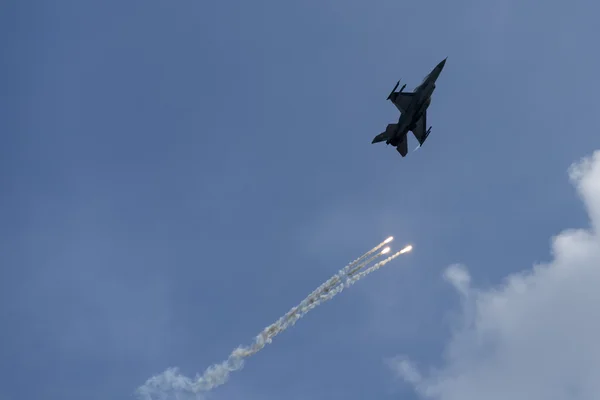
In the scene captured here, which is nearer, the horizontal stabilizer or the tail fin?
the horizontal stabilizer

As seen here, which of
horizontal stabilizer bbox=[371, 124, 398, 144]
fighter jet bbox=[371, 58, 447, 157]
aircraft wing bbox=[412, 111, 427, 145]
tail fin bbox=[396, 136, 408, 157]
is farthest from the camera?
aircraft wing bbox=[412, 111, 427, 145]

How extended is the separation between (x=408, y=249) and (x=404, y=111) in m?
22.8

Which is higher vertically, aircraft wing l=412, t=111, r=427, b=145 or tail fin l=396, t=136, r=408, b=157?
aircraft wing l=412, t=111, r=427, b=145

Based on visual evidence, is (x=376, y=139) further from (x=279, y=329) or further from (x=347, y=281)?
(x=279, y=329)

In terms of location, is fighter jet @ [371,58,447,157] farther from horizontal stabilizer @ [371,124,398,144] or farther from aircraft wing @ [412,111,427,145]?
aircraft wing @ [412,111,427,145]

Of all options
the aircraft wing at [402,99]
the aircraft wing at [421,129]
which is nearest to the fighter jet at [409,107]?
the aircraft wing at [402,99]

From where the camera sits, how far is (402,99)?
105 meters

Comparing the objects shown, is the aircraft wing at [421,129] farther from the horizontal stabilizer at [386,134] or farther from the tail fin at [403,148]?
the horizontal stabilizer at [386,134]

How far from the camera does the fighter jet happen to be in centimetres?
10262

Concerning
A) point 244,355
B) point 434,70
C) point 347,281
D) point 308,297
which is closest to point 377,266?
point 347,281

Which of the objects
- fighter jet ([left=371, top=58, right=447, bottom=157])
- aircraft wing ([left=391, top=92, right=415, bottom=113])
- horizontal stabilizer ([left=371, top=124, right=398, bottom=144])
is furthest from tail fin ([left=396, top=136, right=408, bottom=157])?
aircraft wing ([left=391, top=92, right=415, bottom=113])

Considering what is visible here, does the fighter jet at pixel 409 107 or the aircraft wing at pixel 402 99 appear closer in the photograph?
the fighter jet at pixel 409 107

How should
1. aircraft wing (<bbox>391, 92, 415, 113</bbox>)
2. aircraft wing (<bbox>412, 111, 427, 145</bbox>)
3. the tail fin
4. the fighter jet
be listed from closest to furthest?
1. the fighter jet
2. aircraft wing (<bbox>391, 92, 415, 113</bbox>)
3. the tail fin
4. aircraft wing (<bbox>412, 111, 427, 145</bbox>)

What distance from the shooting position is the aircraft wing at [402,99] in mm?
104562
